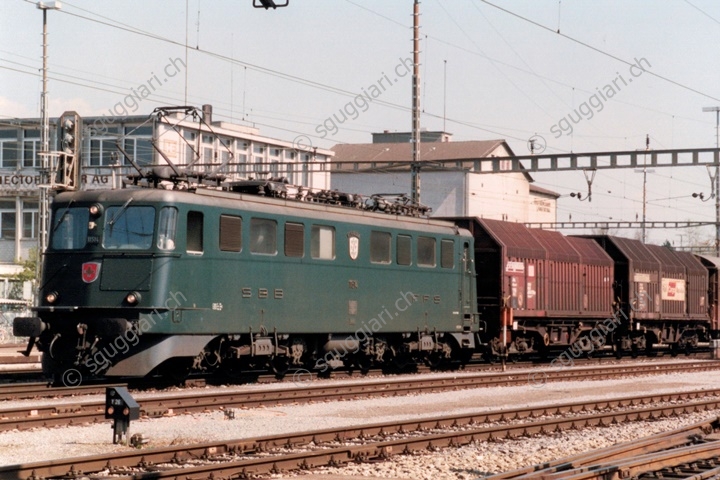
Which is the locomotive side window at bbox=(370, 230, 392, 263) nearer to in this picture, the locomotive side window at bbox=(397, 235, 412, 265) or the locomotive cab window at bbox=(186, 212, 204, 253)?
the locomotive side window at bbox=(397, 235, 412, 265)

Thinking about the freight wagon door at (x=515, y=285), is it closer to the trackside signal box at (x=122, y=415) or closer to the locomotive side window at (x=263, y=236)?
the locomotive side window at (x=263, y=236)

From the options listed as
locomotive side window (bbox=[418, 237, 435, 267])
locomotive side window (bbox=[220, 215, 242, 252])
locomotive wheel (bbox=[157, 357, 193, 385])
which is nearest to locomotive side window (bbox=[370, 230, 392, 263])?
locomotive side window (bbox=[418, 237, 435, 267])

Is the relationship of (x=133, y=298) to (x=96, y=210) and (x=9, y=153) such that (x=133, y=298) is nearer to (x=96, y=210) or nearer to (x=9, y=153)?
(x=96, y=210)

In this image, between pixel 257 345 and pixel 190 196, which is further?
pixel 257 345

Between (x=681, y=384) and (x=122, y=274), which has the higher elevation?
(x=122, y=274)

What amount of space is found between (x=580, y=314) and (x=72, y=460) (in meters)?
24.1

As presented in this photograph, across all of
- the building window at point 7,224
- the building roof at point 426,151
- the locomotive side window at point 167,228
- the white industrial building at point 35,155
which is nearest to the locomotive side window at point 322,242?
the locomotive side window at point 167,228

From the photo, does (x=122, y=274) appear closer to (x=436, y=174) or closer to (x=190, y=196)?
(x=190, y=196)

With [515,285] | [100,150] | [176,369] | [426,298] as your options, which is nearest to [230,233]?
[176,369]

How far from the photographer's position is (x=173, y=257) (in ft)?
62.4

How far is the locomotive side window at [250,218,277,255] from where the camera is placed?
816 inches

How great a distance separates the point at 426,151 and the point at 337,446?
7375 centimetres

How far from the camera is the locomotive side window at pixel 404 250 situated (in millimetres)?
24750

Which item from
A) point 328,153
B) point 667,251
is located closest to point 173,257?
point 667,251
